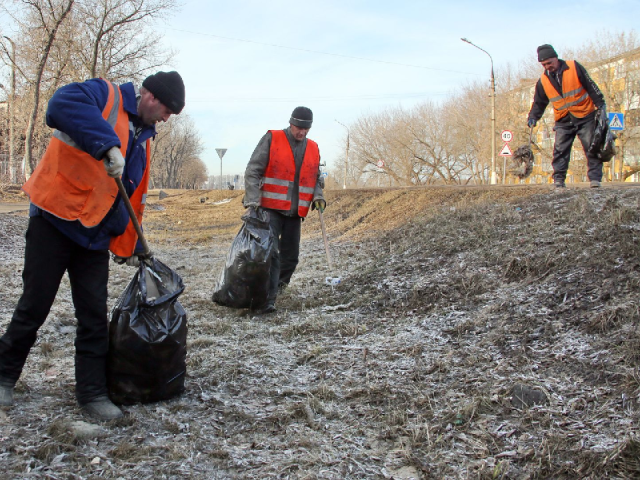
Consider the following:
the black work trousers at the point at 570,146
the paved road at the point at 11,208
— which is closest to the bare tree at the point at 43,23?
the paved road at the point at 11,208

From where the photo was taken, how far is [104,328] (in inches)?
106

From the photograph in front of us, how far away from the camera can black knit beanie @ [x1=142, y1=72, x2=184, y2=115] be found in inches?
104

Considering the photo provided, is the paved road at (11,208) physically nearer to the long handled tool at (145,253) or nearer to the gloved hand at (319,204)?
the gloved hand at (319,204)

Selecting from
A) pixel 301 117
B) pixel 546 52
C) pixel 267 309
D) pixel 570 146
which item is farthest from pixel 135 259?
pixel 570 146

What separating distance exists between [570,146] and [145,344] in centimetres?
585

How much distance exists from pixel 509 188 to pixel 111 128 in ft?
20.6

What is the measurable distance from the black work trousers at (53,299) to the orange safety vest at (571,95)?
5.65m

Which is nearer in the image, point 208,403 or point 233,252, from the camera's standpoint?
point 208,403

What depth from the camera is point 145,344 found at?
2.73 meters

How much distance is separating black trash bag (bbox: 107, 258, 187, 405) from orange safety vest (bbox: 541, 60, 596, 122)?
17.8 ft

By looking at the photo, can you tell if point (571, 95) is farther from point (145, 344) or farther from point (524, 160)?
point (145, 344)

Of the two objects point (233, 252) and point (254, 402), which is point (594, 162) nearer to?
point (233, 252)

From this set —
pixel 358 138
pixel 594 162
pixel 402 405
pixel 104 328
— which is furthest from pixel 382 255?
pixel 358 138

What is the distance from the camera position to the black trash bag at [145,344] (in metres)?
2.74
